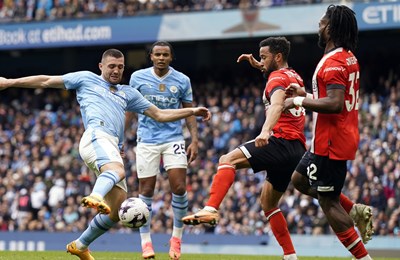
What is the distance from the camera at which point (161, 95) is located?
1391cm

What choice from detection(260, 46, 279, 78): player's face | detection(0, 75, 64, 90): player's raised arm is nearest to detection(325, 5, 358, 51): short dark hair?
detection(260, 46, 279, 78): player's face

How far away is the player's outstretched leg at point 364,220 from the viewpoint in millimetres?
11039

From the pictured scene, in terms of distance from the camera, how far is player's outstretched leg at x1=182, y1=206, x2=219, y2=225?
34.1 ft

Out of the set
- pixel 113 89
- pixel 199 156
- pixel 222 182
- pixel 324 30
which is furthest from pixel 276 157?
pixel 199 156

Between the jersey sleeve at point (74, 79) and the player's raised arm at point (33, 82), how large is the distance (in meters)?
0.06

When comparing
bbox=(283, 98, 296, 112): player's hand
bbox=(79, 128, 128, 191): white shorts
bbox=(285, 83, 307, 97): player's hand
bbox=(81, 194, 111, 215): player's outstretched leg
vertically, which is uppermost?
bbox=(285, 83, 307, 97): player's hand

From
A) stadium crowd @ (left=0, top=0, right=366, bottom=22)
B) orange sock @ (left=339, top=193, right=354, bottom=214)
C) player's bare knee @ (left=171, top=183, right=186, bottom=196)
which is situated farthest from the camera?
stadium crowd @ (left=0, top=0, right=366, bottom=22)

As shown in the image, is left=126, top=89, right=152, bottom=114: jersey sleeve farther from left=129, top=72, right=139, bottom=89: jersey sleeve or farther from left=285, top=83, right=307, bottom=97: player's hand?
left=285, top=83, right=307, bottom=97: player's hand

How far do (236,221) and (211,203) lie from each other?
12354 millimetres

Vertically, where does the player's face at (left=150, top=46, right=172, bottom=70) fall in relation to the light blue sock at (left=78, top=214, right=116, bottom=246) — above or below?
above

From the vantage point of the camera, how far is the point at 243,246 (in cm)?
2072

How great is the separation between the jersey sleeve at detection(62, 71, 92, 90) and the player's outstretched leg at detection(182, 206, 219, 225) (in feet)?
7.80

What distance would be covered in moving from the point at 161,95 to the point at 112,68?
2.05 metres

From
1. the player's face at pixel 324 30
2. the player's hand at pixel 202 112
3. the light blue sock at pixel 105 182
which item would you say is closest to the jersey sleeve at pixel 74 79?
the light blue sock at pixel 105 182
